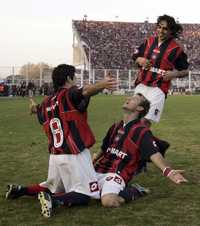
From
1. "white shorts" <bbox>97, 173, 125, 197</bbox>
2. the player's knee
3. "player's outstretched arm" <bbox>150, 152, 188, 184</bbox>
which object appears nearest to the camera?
"player's outstretched arm" <bbox>150, 152, 188, 184</bbox>

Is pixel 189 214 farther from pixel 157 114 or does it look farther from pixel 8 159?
pixel 8 159

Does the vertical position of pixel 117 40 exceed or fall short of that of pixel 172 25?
it exceeds it

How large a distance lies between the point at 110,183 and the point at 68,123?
0.81 metres

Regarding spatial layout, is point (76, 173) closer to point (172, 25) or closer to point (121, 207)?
point (121, 207)

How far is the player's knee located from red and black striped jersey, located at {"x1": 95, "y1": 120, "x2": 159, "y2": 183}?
1.42ft

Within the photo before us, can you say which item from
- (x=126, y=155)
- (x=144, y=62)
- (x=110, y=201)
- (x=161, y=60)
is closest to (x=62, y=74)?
(x=126, y=155)

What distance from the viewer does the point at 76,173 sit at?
514 centimetres

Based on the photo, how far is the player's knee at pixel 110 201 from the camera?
5.08 m

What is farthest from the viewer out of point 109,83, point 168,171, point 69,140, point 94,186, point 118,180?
point 118,180

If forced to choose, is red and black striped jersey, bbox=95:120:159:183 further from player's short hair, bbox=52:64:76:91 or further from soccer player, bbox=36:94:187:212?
player's short hair, bbox=52:64:76:91

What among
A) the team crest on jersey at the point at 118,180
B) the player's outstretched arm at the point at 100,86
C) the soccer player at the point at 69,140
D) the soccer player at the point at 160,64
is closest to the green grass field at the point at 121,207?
the soccer player at the point at 69,140

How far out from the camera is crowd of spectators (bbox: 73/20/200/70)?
206ft

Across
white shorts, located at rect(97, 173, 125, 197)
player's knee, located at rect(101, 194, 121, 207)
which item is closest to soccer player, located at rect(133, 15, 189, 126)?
white shorts, located at rect(97, 173, 125, 197)

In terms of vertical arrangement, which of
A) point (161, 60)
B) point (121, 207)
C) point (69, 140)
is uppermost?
point (161, 60)
